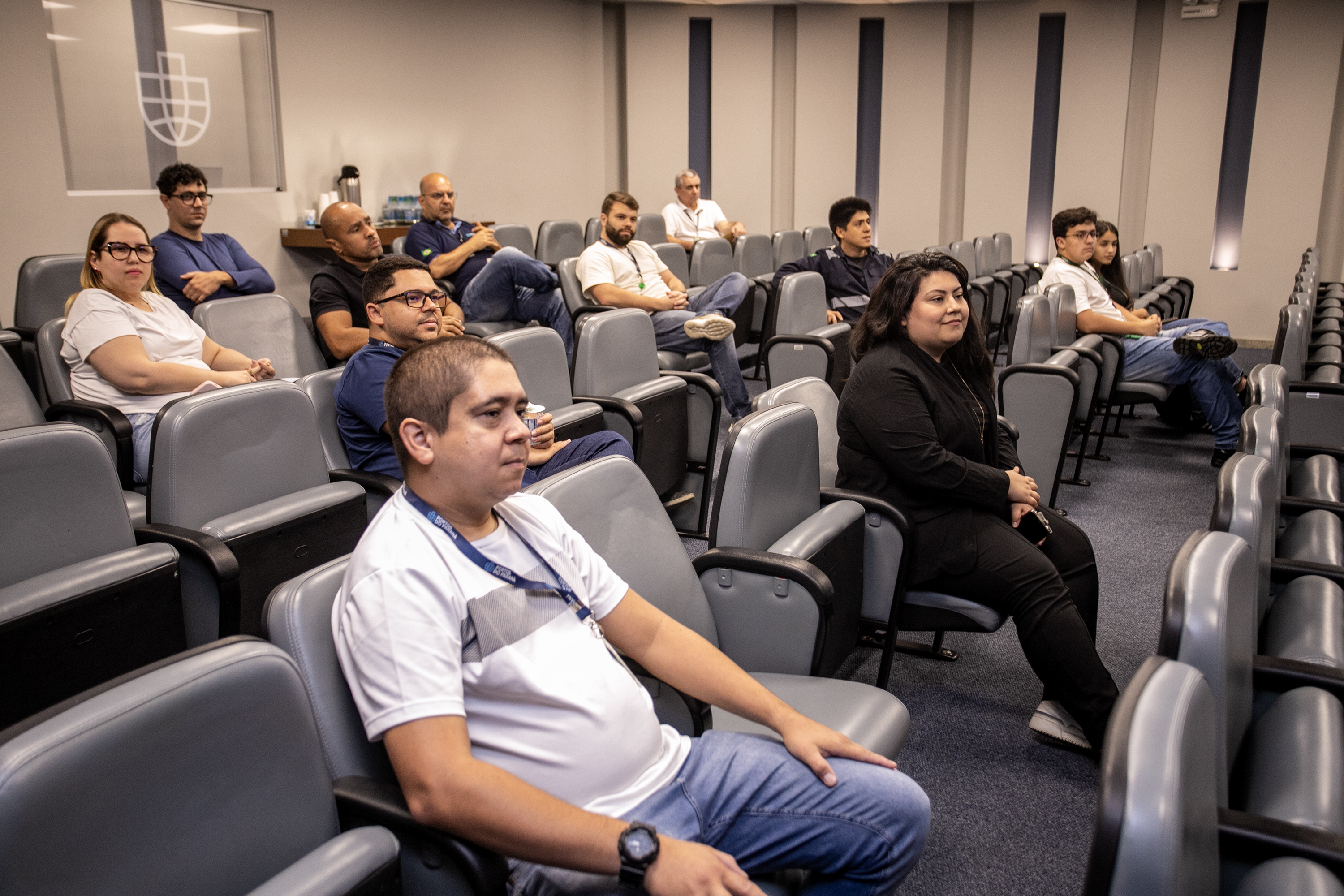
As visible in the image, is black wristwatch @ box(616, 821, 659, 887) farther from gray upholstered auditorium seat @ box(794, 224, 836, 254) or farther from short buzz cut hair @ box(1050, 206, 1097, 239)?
gray upholstered auditorium seat @ box(794, 224, 836, 254)

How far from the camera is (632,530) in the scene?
1.83 m

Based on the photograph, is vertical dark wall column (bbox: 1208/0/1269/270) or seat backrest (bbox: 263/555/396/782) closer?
seat backrest (bbox: 263/555/396/782)

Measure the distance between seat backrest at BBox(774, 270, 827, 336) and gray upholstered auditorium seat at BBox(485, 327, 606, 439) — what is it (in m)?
1.63

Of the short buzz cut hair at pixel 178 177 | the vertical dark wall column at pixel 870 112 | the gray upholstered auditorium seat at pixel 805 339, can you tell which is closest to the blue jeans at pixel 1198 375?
the gray upholstered auditorium seat at pixel 805 339

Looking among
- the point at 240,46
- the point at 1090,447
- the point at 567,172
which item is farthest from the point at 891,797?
the point at 567,172

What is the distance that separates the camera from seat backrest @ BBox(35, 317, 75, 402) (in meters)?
3.18

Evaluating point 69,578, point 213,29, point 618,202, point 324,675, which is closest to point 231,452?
point 69,578

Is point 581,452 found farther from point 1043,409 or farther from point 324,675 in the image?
point 1043,409

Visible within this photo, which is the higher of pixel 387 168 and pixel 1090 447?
pixel 387 168

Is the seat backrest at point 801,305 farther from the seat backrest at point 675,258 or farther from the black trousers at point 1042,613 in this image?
the black trousers at point 1042,613

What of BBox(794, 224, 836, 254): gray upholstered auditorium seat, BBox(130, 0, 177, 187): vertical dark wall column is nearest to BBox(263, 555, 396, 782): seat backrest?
BBox(130, 0, 177, 187): vertical dark wall column

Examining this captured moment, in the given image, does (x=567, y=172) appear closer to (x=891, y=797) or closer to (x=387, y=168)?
(x=387, y=168)

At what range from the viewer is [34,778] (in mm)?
926

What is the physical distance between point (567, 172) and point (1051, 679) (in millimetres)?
8188
